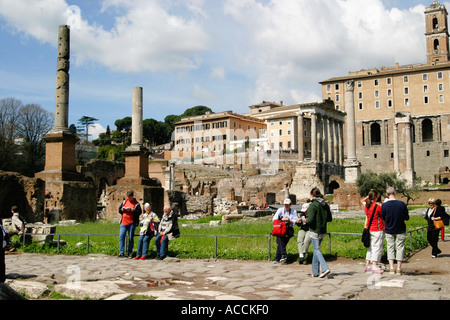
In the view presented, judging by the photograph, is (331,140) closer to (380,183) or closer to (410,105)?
(410,105)

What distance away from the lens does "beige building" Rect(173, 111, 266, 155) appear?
3556 inches

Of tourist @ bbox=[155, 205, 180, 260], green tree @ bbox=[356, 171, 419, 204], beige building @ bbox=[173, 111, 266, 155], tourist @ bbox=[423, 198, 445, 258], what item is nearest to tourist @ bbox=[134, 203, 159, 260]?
tourist @ bbox=[155, 205, 180, 260]

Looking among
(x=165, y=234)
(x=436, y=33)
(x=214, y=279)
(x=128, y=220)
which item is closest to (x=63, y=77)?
(x=128, y=220)

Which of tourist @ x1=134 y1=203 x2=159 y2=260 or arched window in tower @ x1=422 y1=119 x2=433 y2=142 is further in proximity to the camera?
arched window in tower @ x1=422 y1=119 x2=433 y2=142

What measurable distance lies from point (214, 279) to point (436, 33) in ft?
315

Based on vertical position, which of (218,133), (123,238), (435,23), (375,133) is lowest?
(123,238)

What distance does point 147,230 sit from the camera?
393 inches

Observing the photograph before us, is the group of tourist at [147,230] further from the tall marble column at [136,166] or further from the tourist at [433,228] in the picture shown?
the tall marble column at [136,166]

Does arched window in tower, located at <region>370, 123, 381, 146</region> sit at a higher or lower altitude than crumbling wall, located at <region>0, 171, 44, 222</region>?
higher

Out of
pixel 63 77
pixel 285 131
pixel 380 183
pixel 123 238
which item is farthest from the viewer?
pixel 285 131

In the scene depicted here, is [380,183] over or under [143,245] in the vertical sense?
over

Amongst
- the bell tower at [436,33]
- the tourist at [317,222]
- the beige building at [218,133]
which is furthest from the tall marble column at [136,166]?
the bell tower at [436,33]

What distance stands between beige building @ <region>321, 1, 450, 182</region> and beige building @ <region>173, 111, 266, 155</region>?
16.4m

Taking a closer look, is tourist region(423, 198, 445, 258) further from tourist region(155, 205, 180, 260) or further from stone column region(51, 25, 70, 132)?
stone column region(51, 25, 70, 132)
